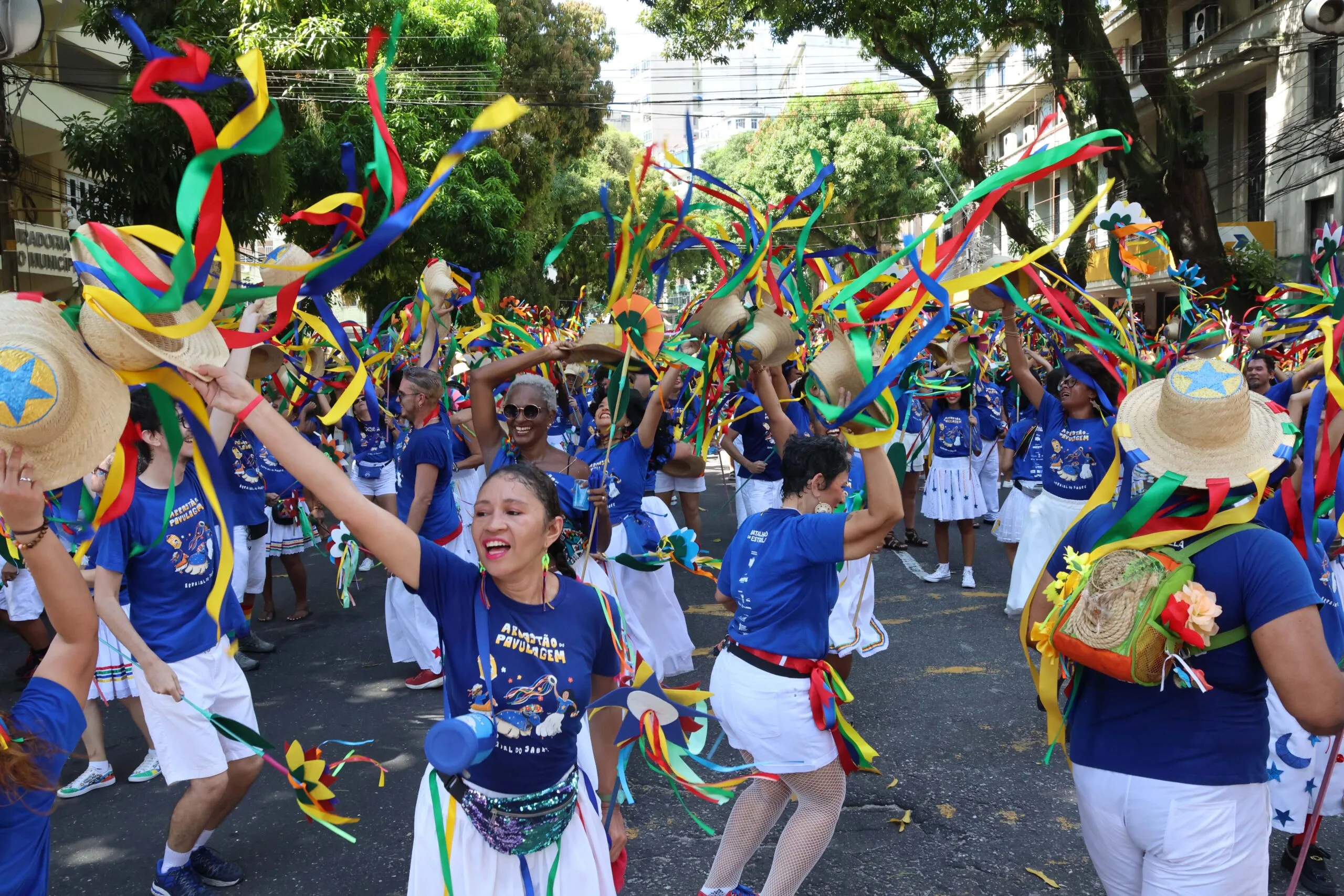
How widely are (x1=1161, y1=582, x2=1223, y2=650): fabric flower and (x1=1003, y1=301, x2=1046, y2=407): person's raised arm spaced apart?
7.82ft

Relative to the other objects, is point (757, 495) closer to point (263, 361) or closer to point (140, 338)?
point (263, 361)

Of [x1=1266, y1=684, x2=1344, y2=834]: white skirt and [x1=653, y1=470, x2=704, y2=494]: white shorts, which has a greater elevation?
[x1=653, y1=470, x2=704, y2=494]: white shorts


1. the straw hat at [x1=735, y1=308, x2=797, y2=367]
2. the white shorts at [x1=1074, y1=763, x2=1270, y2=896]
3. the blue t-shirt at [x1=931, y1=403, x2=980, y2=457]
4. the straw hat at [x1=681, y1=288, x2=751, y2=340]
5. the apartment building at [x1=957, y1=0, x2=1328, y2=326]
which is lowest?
the white shorts at [x1=1074, y1=763, x2=1270, y2=896]

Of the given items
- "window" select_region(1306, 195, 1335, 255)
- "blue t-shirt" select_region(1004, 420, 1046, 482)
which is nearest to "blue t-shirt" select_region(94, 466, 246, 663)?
"blue t-shirt" select_region(1004, 420, 1046, 482)

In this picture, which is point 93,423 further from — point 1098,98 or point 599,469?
point 1098,98

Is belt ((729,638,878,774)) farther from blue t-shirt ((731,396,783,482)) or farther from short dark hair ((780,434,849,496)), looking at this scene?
blue t-shirt ((731,396,783,482))

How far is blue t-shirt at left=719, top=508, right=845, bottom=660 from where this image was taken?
3.11m

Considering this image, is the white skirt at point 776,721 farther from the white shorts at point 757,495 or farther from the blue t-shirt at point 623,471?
the white shorts at point 757,495

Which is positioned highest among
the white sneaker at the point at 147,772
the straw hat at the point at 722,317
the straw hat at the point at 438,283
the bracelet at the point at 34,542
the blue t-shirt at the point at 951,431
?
the straw hat at the point at 438,283

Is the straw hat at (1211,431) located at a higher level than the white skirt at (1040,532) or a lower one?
higher

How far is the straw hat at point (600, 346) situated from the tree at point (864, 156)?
91.2 feet

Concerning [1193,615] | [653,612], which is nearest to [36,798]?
[1193,615]

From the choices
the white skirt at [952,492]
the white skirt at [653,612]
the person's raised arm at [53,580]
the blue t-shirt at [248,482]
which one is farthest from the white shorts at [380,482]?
the person's raised arm at [53,580]

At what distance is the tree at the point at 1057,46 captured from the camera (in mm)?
14492
